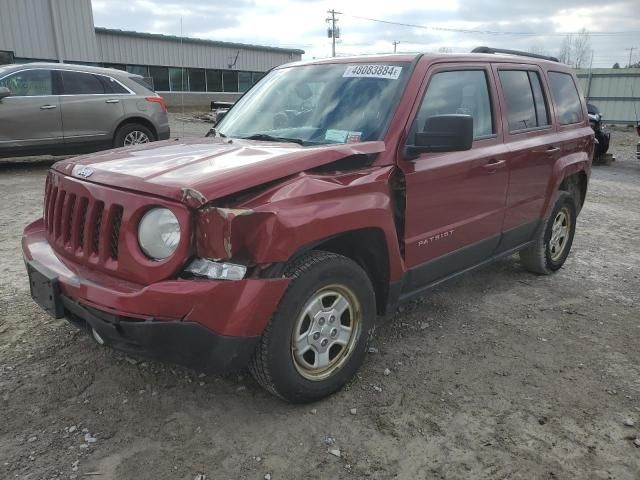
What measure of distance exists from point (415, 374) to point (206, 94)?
3065 cm

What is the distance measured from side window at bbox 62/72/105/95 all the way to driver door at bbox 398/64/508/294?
24.7 feet

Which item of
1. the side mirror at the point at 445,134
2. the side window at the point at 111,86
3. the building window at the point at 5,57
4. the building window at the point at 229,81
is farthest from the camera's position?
the building window at the point at 229,81

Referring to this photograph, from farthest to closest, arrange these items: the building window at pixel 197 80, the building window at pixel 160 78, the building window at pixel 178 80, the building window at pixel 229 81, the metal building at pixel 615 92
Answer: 1. the building window at pixel 229 81
2. the building window at pixel 197 80
3. the building window at pixel 178 80
4. the building window at pixel 160 78
5. the metal building at pixel 615 92

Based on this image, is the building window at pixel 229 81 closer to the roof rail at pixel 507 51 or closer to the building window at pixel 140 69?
the building window at pixel 140 69

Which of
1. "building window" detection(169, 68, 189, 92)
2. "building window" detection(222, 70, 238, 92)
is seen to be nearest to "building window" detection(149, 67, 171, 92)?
"building window" detection(169, 68, 189, 92)

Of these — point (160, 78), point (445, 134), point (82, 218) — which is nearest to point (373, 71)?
point (445, 134)

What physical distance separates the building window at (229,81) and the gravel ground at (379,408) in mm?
30557

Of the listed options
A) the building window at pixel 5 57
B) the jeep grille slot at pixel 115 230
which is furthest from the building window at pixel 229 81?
the jeep grille slot at pixel 115 230

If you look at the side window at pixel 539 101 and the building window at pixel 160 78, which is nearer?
the side window at pixel 539 101

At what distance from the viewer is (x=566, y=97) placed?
4.87 metres

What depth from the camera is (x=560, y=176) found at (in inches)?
181

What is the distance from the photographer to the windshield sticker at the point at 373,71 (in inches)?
129

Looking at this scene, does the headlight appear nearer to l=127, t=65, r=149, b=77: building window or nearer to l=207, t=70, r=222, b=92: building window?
l=127, t=65, r=149, b=77: building window

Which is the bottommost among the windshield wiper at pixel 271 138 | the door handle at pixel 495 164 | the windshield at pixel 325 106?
the door handle at pixel 495 164
